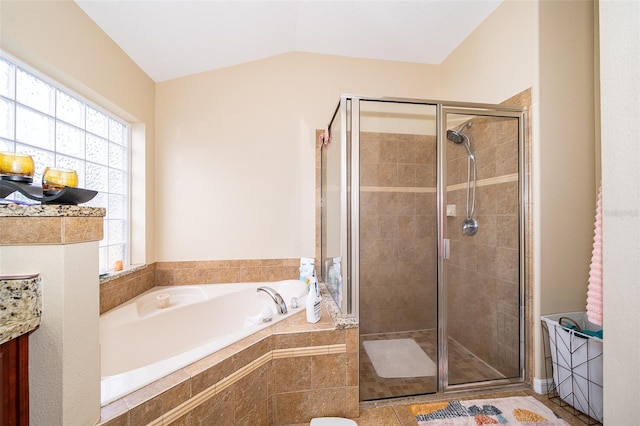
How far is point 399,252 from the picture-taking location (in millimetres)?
1834

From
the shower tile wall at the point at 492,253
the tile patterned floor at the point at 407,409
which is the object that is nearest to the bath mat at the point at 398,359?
the tile patterned floor at the point at 407,409

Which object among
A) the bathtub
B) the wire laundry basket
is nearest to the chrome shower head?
the wire laundry basket

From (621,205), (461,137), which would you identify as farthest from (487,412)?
(461,137)

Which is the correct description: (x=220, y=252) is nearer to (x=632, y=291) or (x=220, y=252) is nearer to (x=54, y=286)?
(x=54, y=286)

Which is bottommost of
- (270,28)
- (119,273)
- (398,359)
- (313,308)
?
(398,359)

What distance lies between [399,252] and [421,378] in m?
0.86

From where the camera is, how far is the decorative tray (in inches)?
30.3

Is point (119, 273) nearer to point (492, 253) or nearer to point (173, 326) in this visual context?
point (173, 326)

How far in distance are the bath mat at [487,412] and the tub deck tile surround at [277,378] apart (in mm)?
461

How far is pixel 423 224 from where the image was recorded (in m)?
1.80

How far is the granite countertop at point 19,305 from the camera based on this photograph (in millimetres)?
616

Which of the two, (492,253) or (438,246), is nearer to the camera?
(438,246)

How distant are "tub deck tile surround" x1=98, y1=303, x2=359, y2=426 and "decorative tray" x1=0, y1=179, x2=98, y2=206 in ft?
2.61

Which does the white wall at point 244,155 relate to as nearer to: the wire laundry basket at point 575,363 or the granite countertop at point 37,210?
the granite countertop at point 37,210
